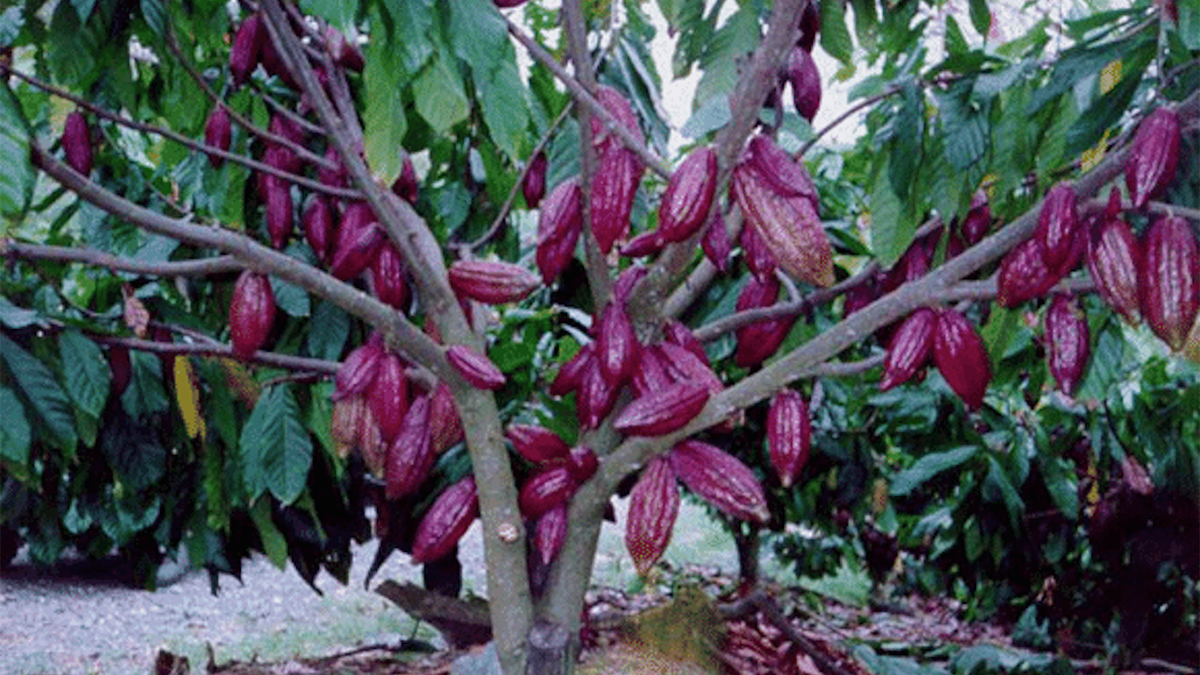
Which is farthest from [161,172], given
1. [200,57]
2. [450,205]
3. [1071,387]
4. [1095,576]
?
[1095,576]

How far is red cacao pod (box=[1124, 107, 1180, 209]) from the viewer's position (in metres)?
0.77

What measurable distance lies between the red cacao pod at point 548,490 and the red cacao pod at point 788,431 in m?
0.17

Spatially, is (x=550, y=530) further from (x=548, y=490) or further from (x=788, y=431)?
(x=788, y=431)

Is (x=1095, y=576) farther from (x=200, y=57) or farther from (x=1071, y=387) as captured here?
(x=200, y=57)

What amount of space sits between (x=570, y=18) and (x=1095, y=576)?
1925 mm

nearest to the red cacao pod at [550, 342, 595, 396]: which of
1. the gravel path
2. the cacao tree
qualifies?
the cacao tree

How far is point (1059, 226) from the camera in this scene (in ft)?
2.62

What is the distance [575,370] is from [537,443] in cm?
7

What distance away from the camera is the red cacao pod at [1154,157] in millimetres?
767

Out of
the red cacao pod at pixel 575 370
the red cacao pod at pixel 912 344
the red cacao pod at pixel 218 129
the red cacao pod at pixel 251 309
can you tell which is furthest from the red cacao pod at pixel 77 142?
the red cacao pod at pixel 912 344

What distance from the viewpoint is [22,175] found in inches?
26.9

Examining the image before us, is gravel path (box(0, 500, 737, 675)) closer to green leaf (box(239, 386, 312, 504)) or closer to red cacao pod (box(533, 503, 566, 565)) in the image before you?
green leaf (box(239, 386, 312, 504))

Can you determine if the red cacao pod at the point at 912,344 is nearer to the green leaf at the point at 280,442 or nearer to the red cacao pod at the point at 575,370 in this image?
the red cacao pod at the point at 575,370

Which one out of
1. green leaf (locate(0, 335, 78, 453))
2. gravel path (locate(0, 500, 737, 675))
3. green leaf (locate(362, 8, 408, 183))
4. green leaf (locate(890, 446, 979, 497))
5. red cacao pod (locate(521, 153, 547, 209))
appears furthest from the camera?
gravel path (locate(0, 500, 737, 675))
